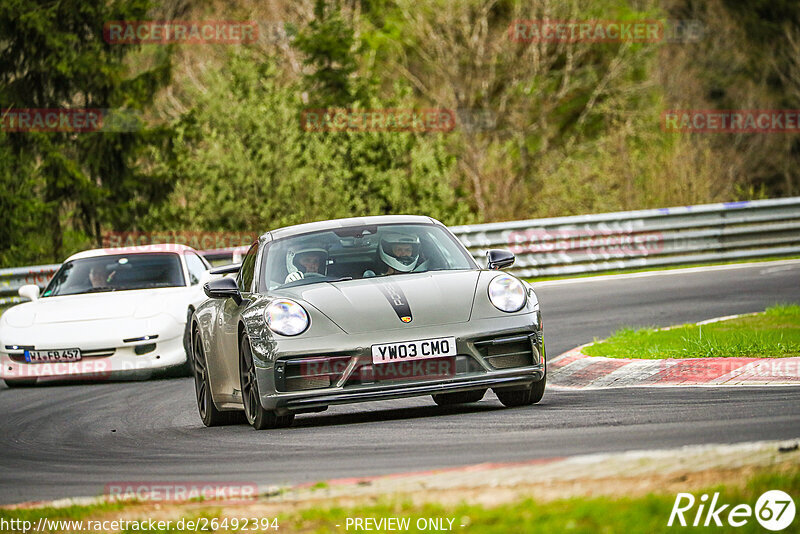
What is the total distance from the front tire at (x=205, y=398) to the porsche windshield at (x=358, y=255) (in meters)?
1.09

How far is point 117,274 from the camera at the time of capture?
50.2 feet

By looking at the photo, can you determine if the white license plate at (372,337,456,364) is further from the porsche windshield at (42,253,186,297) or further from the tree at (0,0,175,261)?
the tree at (0,0,175,261)

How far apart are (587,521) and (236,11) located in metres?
47.4

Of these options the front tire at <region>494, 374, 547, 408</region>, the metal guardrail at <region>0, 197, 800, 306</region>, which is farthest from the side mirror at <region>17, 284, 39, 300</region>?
the metal guardrail at <region>0, 197, 800, 306</region>

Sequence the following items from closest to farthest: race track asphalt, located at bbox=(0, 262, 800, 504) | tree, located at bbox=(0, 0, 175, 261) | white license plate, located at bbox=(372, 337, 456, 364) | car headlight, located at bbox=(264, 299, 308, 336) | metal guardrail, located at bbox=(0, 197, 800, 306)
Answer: race track asphalt, located at bbox=(0, 262, 800, 504)
white license plate, located at bbox=(372, 337, 456, 364)
car headlight, located at bbox=(264, 299, 308, 336)
metal guardrail, located at bbox=(0, 197, 800, 306)
tree, located at bbox=(0, 0, 175, 261)

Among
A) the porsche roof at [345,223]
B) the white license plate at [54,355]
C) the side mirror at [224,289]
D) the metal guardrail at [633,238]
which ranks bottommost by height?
the metal guardrail at [633,238]

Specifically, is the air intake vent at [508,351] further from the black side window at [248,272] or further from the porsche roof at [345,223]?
the black side window at [248,272]

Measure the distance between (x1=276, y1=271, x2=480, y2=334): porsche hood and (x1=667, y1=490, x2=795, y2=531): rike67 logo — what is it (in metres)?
3.75

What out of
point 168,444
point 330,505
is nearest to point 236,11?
→ point 168,444

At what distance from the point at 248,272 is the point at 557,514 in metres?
5.51

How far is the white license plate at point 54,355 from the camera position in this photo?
13.9 metres

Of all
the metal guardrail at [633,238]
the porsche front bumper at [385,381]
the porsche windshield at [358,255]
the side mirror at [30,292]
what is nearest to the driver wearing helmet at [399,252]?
the porsche windshield at [358,255]

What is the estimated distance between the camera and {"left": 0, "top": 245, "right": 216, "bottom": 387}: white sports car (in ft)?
45.5

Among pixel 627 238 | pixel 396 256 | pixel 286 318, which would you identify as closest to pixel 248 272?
pixel 396 256
